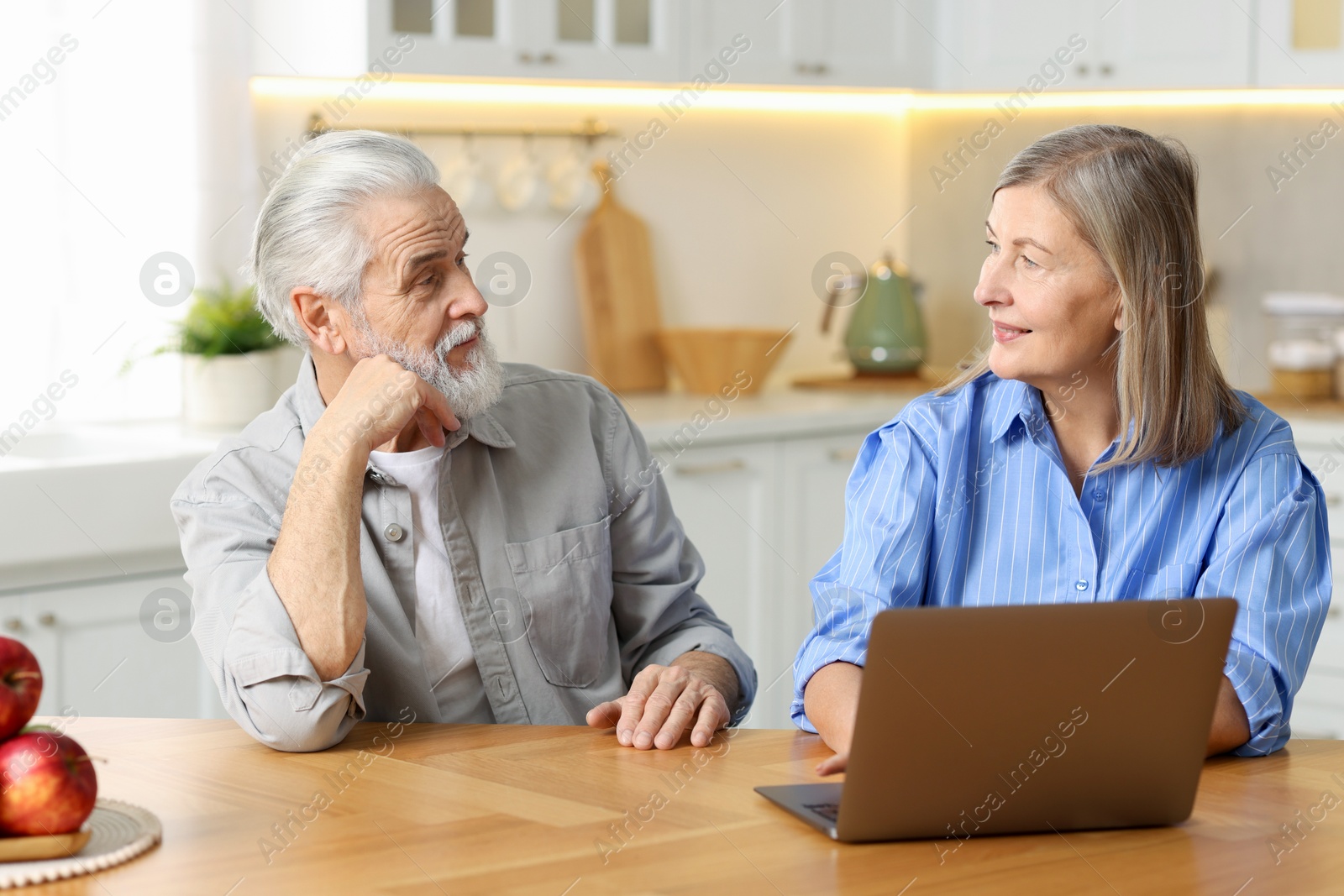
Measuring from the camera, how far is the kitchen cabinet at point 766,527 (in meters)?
3.35

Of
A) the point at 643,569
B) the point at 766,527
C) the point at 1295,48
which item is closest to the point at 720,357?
the point at 766,527

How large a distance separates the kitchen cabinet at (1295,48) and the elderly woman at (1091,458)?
218 centimetres

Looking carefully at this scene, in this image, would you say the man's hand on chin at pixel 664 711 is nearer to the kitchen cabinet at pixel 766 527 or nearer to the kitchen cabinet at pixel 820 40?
the kitchen cabinet at pixel 766 527

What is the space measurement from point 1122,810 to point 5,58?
8.72 feet

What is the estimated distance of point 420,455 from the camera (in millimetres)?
1719

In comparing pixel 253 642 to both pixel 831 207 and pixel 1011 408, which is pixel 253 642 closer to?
pixel 1011 408

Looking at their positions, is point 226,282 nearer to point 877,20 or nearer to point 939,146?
point 877,20

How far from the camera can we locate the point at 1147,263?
1.56 m

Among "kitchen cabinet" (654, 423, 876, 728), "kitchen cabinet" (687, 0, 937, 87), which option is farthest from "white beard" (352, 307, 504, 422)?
"kitchen cabinet" (687, 0, 937, 87)

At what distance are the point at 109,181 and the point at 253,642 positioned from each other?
1.96m

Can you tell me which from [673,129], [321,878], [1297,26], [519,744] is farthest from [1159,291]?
[673,129]

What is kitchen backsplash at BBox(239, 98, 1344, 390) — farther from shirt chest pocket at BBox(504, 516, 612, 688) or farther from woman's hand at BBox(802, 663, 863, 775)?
woman's hand at BBox(802, 663, 863, 775)

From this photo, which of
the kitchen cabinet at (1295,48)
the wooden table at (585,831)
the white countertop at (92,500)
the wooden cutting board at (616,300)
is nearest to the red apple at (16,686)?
the wooden table at (585,831)

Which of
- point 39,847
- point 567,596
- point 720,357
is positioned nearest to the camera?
point 39,847
